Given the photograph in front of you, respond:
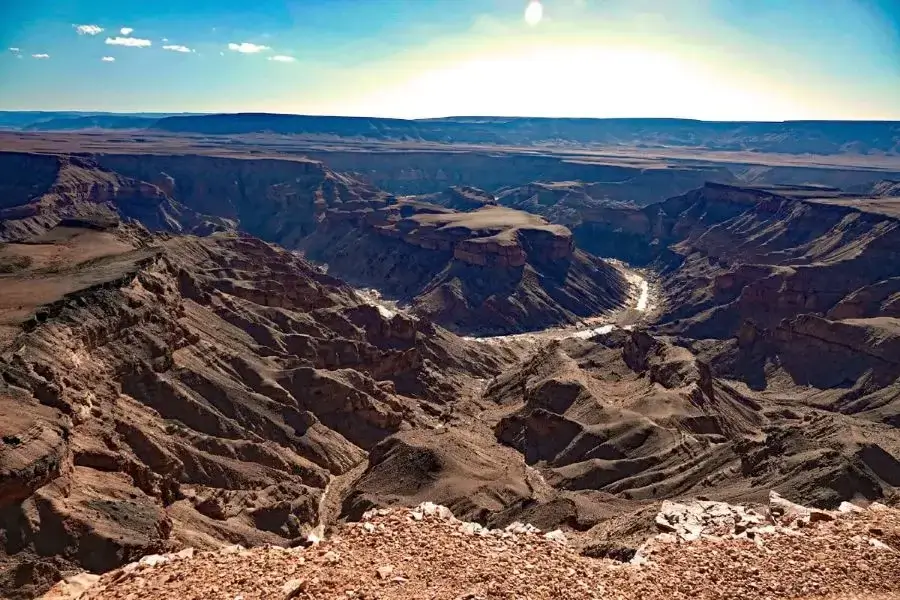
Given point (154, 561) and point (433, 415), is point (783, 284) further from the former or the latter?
point (154, 561)

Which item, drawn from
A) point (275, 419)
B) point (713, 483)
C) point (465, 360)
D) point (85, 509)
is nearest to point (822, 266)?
point (465, 360)

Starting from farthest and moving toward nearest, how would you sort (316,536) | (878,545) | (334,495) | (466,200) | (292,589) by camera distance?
(466,200)
(334,495)
(316,536)
(878,545)
(292,589)

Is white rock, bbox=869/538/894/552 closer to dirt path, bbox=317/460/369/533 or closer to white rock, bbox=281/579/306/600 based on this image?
white rock, bbox=281/579/306/600

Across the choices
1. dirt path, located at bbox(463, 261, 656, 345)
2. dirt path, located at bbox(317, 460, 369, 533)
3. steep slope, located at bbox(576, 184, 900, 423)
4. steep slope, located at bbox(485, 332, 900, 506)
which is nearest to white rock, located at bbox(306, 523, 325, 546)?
dirt path, located at bbox(317, 460, 369, 533)

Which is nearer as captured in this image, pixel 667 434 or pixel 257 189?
pixel 667 434

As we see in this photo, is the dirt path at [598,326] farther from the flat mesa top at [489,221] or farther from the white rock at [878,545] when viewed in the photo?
the white rock at [878,545]

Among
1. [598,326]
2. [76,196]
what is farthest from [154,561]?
[76,196]

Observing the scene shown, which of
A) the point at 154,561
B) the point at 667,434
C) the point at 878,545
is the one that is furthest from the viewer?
the point at 667,434
